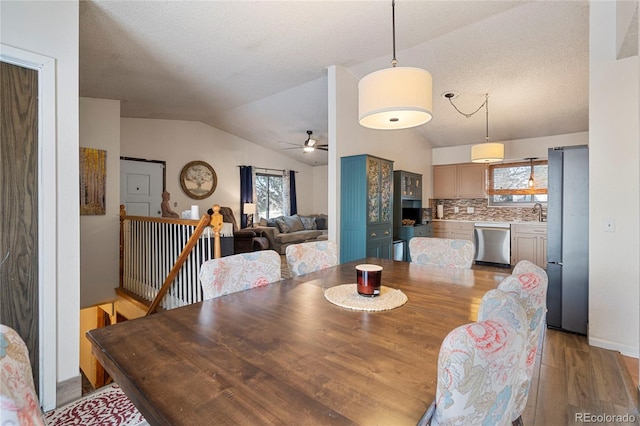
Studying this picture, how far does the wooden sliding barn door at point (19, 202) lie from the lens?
172 centimetres

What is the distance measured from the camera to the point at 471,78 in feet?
12.7

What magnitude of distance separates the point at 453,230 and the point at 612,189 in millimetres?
3764

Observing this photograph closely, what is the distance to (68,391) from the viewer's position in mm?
1879

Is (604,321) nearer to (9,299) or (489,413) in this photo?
(489,413)

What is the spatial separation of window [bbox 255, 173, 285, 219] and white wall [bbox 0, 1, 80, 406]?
576cm

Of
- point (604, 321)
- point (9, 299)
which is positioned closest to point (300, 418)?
point (9, 299)

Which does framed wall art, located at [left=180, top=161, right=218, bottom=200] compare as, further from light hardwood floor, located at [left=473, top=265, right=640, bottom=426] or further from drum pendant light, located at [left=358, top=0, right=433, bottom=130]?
light hardwood floor, located at [left=473, top=265, right=640, bottom=426]

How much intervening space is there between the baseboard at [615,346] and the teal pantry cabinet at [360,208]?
2216 mm

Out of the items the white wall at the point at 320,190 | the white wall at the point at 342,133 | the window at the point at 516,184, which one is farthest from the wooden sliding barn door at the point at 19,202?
the white wall at the point at 320,190

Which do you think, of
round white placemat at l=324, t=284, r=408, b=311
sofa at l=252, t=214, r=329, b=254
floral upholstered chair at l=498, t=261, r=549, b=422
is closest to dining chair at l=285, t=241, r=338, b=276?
Result: round white placemat at l=324, t=284, r=408, b=311

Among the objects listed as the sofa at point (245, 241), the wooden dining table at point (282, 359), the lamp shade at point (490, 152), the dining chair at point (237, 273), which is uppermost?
the lamp shade at point (490, 152)

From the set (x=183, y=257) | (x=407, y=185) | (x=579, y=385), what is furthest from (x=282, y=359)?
(x=407, y=185)

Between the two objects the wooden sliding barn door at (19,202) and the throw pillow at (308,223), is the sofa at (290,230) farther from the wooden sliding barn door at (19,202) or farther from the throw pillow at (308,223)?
the wooden sliding barn door at (19,202)

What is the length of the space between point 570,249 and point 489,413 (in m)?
2.89
